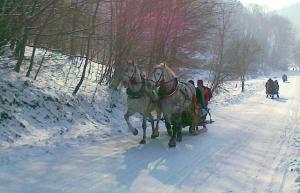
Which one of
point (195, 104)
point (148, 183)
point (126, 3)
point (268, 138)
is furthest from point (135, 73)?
point (126, 3)

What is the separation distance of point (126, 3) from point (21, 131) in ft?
28.2

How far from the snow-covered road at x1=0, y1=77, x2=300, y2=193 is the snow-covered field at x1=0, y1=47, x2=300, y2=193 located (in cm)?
2

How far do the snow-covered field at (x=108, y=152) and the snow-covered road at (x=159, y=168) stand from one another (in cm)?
2


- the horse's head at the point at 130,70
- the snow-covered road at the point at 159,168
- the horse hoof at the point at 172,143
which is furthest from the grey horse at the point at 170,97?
the horse's head at the point at 130,70

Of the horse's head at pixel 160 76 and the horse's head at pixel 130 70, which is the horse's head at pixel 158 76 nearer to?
the horse's head at pixel 160 76

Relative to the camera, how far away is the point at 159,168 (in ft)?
29.7

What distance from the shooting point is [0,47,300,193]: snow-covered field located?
26.0ft

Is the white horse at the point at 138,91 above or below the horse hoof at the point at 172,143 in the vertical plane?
above

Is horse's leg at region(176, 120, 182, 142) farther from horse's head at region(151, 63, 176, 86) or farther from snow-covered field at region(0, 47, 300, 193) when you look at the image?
horse's head at region(151, 63, 176, 86)

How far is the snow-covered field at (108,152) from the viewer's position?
7.93 metres

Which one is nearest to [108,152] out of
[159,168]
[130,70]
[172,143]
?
[159,168]

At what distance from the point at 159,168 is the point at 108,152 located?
5.53 feet

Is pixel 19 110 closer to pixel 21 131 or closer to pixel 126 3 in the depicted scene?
pixel 21 131

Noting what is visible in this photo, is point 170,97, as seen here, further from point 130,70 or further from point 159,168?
point 159,168
